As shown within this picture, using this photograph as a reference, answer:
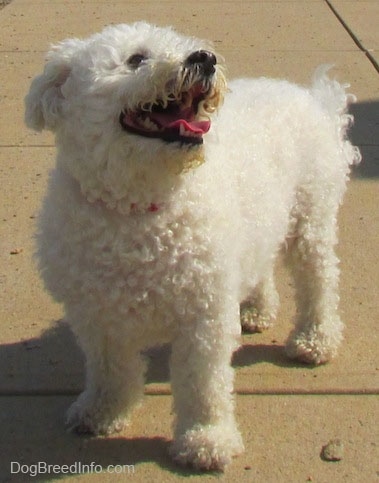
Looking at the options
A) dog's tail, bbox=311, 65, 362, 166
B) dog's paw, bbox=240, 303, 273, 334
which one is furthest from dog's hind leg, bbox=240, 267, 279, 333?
dog's tail, bbox=311, 65, 362, 166

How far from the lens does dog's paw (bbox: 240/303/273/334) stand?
196 inches

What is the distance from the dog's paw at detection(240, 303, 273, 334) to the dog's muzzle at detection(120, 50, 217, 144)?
5.30ft

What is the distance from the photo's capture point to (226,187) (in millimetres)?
3988

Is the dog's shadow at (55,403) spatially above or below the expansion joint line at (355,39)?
above

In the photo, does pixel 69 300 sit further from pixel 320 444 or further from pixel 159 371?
pixel 320 444

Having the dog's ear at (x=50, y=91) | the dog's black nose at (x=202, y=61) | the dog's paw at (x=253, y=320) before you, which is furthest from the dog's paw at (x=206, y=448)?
the dog's black nose at (x=202, y=61)

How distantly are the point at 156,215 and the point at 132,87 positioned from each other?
1.75ft

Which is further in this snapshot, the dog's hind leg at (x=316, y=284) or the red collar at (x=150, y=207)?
the dog's hind leg at (x=316, y=284)

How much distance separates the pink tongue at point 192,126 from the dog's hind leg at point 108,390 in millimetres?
1034

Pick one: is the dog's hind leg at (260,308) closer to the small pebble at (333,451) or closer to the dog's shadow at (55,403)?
the dog's shadow at (55,403)

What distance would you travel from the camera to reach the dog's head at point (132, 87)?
340cm

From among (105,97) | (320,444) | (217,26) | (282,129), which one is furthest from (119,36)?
(217,26)

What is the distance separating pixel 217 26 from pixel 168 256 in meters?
6.91

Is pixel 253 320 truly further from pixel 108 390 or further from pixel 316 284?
pixel 108 390
